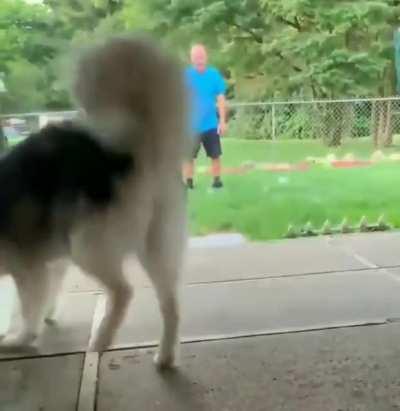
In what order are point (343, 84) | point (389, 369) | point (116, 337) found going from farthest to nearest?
point (343, 84), point (116, 337), point (389, 369)

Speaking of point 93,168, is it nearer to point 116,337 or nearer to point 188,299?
point 116,337

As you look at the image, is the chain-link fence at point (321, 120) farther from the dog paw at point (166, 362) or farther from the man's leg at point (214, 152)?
the dog paw at point (166, 362)

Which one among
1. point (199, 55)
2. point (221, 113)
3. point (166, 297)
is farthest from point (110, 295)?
point (221, 113)

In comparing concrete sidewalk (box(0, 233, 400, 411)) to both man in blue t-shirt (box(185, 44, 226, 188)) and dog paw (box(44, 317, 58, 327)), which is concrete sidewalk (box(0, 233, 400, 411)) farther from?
man in blue t-shirt (box(185, 44, 226, 188))

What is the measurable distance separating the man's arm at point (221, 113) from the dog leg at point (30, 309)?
139 centimetres

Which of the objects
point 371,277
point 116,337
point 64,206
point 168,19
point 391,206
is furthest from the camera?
point 391,206

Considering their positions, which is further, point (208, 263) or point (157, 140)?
point (208, 263)

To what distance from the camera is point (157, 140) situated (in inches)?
59.8

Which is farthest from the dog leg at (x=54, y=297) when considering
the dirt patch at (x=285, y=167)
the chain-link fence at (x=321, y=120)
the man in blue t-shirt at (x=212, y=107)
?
the dirt patch at (x=285, y=167)

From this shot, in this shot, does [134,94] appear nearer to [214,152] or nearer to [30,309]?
[30,309]

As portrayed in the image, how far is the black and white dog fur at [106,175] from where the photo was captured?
4.76 feet

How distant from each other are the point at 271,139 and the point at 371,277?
3.67ft

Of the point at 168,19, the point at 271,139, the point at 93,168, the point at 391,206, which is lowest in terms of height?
the point at 391,206

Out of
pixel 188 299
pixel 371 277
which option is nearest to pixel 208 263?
pixel 188 299
